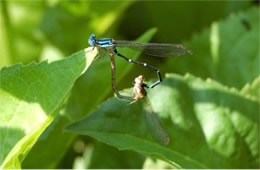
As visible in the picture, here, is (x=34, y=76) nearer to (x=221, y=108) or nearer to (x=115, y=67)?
(x=115, y=67)

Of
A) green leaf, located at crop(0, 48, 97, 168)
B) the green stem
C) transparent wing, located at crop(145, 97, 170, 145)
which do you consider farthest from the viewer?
the green stem

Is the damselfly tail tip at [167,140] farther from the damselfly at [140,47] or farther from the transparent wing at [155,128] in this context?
the damselfly at [140,47]

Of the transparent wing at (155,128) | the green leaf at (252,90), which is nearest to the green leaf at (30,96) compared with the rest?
the transparent wing at (155,128)

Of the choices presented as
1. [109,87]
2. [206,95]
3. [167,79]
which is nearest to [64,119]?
[109,87]

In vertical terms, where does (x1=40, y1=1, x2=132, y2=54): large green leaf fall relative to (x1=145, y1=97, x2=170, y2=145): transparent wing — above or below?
above

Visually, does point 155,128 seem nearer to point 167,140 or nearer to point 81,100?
point 167,140

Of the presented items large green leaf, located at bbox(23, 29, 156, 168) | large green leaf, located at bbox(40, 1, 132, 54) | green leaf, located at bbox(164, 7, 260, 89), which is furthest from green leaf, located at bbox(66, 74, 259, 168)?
large green leaf, located at bbox(40, 1, 132, 54)

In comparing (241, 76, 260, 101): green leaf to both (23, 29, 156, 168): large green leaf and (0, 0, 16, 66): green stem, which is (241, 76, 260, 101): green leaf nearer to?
(23, 29, 156, 168): large green leaf

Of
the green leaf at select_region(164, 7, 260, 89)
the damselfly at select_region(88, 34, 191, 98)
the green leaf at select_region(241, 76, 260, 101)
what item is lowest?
the green leaf at select_region(241, 76, 260, 101)

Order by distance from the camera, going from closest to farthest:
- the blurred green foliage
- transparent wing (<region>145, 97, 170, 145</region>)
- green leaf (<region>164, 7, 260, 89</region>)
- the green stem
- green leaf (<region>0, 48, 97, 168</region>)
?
green leaf (<region>0, 48, 97, 168</region>) < transparent wing (<region>145, 97, 170, 145</region>) < the blurred green foliage < green leaf (<region>164, 7, 260, 89</region>) < the green stem
